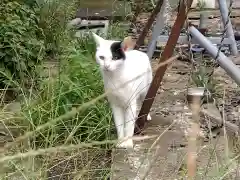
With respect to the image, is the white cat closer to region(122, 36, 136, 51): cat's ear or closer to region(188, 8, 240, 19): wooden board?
region(122, 36, 136, 51): cat's ear

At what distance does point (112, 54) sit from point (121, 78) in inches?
6.9

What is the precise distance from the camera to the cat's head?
132 inches

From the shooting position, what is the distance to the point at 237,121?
4.07 metres

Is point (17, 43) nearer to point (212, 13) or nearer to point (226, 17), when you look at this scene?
point (226, 17)

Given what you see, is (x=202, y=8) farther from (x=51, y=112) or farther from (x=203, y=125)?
(x=51, y=112)

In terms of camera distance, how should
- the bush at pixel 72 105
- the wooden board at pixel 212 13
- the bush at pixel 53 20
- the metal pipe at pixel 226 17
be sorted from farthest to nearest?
1. the wooden board at pixel 212 13
2. the bush at pixel 53 20
3. the metal pipe at pixel 226 17
4. the bush at pixel 72 105

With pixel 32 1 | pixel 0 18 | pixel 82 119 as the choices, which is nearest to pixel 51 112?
pixel 82 119

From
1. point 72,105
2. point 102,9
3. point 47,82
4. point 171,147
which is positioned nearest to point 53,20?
point 102,9

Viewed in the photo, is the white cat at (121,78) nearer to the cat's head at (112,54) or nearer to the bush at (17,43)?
the cat's head at (112,54)

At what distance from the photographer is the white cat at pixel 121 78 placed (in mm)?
3375

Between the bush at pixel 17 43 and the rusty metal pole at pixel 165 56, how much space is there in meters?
1.21

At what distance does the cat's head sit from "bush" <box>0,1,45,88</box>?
1.32m

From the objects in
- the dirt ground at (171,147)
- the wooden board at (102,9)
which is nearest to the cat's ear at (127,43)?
the dirt ground at (171,147)

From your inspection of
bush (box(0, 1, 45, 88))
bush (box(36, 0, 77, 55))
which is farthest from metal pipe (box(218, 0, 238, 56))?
bush (box(0, 1, 45, 88))
